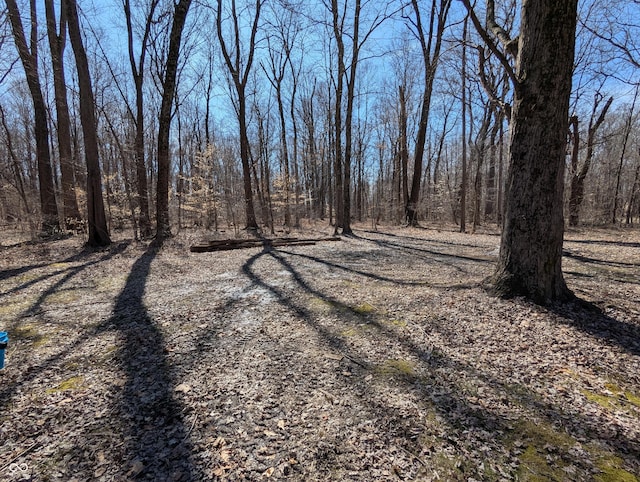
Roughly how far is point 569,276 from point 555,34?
3670mm

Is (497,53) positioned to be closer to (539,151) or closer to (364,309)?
(539,151)

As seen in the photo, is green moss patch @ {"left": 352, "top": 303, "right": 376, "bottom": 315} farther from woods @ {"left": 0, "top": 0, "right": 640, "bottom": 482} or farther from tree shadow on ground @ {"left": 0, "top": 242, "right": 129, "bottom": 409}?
tree shadow on ground @ {"left": 0, "top": 242, "right": 129, "bottom": 409}

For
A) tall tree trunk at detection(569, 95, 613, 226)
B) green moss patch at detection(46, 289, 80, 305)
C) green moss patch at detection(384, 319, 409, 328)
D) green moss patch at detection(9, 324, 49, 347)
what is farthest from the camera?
tall tree trunk at detection(569, 95, 613, 226)

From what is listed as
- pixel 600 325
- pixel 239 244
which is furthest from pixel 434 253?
pixel 239 244

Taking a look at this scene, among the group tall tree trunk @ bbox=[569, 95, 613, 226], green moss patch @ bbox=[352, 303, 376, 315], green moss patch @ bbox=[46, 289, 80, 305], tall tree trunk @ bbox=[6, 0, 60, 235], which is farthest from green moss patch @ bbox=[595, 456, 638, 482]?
tall tree trunk @ bbox=[569, 95, 613, 226]

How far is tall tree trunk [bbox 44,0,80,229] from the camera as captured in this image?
11.3m

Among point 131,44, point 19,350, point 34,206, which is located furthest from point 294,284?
point 34,206

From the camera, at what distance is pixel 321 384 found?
2.48 meters

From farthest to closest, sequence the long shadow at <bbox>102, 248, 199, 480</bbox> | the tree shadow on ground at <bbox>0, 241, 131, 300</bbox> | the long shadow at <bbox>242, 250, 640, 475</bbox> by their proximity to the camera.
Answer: the tree shadow on ground at <bbox>0, 241, 131, 300</bbox>
the long shadow at <bbox>242, 250, 640, 475</bbox>
the long shadow at <bbox>102, 248, 199, 480</bbox>

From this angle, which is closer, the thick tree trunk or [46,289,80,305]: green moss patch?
the thick tree trunk

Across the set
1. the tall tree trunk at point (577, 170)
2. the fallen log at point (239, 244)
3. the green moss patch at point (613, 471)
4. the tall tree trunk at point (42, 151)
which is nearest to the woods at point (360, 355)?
the green moss patch at point (613, 471)

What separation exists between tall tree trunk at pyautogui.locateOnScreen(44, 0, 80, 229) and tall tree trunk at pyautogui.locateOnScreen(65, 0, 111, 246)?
344 cm

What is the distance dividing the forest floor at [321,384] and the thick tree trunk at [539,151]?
407 millimetres

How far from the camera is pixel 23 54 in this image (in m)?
10.0
